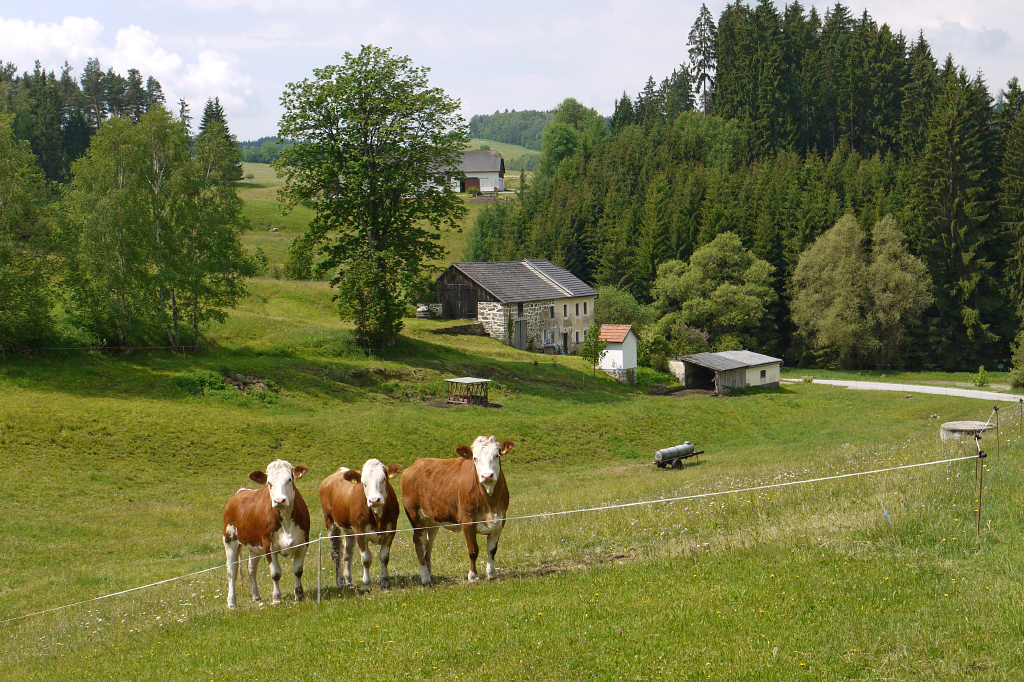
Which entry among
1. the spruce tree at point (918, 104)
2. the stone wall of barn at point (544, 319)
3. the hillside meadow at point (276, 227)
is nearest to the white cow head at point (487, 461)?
the stone wall of barn at point (544, 319)

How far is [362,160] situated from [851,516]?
36230 millimetres

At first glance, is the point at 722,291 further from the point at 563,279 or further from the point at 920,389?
the point at 920,389

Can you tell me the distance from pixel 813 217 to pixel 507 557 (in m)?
66.9

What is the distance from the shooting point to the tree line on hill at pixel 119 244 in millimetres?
32438

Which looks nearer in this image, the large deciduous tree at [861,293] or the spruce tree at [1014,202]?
the large deciduous tree at [861,293]

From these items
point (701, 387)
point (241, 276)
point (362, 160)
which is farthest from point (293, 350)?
point (701, 387)

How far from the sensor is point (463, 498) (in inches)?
Result: 472

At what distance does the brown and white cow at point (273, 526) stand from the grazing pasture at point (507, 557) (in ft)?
2.26

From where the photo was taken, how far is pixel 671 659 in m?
7.64

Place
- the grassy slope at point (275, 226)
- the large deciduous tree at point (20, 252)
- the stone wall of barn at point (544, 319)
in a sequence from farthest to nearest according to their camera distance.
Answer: the grassy slope at point (275, 226), the stone wall of barn at point (544, 319), the large deciduous tree at point (20, 252)

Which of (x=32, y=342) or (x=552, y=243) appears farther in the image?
(x=552, y=243)

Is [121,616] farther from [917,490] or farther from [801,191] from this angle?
[801,191]

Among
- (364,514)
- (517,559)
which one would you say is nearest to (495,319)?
(517,559)

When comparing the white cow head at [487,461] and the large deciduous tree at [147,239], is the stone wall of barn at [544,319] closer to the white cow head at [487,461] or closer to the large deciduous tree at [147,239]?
the large deciduous tree at [147,239]
